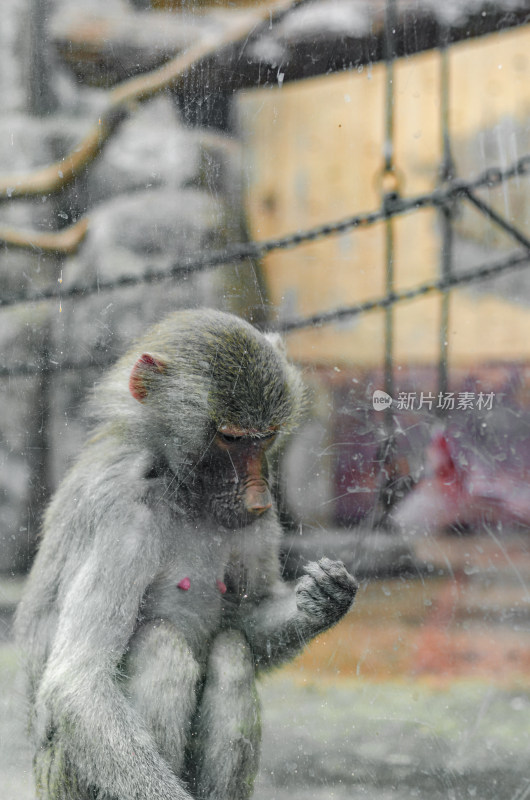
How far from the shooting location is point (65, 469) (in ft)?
8.18

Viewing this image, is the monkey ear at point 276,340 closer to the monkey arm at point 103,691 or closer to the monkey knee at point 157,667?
the monkey arm at point 103,691

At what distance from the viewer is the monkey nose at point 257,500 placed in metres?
2.18

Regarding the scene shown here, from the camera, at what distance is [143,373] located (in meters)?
2.27

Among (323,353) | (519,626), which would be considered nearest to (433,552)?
(519,626)

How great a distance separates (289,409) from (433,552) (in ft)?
2.14

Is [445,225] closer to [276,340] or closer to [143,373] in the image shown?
[276,340]

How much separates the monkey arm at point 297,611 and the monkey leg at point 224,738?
175 millimetres

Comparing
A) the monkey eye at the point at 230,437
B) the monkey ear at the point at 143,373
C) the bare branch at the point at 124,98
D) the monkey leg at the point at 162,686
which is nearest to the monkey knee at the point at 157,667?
the monkey leg at the point at 162,686

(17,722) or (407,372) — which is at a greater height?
(407,372)

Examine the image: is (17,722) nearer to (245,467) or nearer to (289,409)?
(245,467)

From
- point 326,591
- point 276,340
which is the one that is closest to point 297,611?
point 326,591

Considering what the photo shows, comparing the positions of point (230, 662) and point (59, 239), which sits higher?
point (59, 239)

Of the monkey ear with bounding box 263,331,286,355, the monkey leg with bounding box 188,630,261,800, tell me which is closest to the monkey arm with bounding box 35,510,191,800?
the monkey leg with bounding box 188,630,261,800

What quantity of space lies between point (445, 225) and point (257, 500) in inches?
41.3
